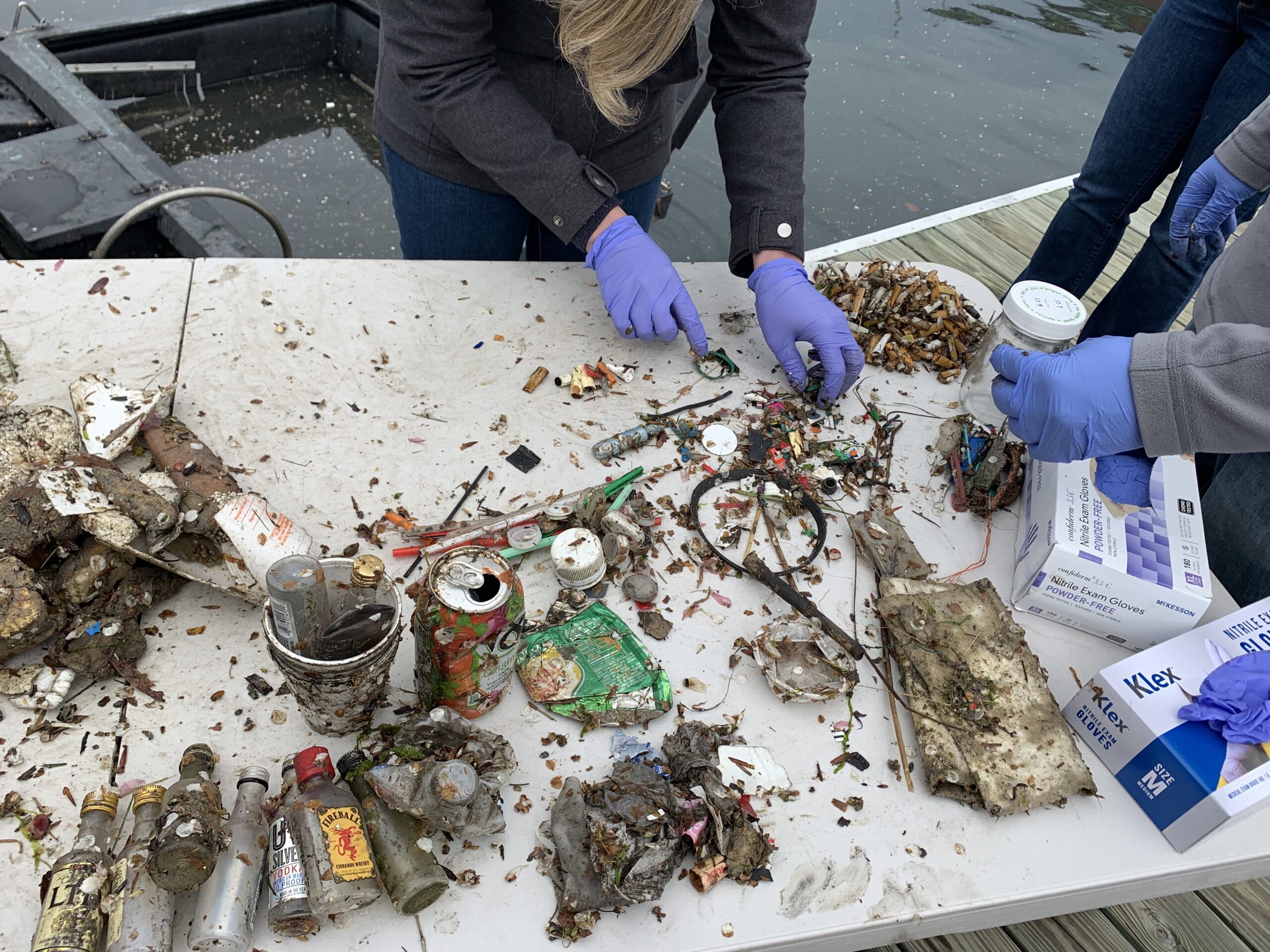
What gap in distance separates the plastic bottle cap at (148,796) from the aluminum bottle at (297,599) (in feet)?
0.83

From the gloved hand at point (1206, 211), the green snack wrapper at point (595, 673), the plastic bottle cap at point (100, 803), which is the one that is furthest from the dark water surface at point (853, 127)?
the plastic bottle cap at point (100, 803)

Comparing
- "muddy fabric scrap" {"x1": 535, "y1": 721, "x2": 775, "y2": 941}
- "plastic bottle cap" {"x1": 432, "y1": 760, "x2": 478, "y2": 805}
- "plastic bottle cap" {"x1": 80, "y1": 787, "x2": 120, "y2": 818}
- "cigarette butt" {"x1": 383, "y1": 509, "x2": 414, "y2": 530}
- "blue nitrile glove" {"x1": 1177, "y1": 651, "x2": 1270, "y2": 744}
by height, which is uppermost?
"blue nitrile glove" {"x1": 1177, "y1": 651, "x2": 1270, "y2": 744}

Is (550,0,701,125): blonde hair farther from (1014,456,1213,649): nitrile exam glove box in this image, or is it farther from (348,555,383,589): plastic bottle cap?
(1014,456,1213,649): nitrile exam glove box

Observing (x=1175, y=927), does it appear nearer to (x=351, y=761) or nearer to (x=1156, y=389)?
(x=1156, y=389)

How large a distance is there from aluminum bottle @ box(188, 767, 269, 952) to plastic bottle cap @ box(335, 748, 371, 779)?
107 mm

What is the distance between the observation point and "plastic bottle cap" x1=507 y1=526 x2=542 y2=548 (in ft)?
4.53

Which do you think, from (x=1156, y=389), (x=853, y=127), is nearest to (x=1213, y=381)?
(x=1156, y=389)

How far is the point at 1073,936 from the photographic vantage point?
1742 mm

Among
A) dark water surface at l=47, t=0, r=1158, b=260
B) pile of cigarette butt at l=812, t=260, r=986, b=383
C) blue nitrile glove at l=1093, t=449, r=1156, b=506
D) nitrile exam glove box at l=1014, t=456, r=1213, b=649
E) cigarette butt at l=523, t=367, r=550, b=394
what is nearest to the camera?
nitrile exam glove box at l=1014, t=456, r=1213, b=649

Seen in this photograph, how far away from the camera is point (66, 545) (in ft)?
3.92

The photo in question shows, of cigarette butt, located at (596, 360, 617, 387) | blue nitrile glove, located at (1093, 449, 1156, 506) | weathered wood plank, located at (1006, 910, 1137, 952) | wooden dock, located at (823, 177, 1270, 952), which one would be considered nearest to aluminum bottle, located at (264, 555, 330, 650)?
cigarette butt, located at (596, 360, 617, 387)

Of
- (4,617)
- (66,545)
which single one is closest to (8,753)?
(4,617)

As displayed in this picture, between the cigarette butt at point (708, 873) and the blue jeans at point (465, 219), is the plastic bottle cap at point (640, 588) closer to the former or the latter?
the cigarette butt at point (708, 873)

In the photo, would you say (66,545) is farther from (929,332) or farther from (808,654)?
(929,332)
